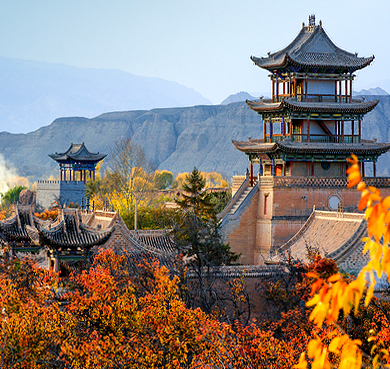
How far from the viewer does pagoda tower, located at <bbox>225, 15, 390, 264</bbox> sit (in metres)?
32.3

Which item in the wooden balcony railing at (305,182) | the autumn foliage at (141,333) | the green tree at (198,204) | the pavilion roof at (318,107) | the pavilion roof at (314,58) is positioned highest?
the pavilion roof at (314,58)

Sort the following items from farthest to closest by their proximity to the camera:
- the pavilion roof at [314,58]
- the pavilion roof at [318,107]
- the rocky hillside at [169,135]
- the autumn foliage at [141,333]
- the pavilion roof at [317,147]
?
1. the rocky hillside at [169,135]
2. the pavilion roof at [314,58]
3. the pavilion roof at [318,107]
4. the pavilion roof at [317,147]
5. the autumn foliage at [141,333]

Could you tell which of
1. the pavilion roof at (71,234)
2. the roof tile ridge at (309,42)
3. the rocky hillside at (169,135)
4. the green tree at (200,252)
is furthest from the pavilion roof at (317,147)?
the rocky hillside at (169,135)

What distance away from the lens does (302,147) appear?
108ft

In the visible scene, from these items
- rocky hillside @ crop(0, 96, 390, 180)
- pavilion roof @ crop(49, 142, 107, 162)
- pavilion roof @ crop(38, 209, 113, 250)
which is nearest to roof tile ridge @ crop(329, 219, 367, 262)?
pavilion roof @ crop(38, 209, 113, 250)

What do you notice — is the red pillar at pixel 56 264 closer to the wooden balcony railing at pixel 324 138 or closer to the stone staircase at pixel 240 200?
the stone staircase at pixel 240 200

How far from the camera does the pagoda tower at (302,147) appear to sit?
32.3 metres

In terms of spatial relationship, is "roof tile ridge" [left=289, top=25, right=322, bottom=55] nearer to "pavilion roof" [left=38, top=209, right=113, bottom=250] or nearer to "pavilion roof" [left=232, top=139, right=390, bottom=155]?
"pavilion roof" [left=232, top=139, right=390, bottom=155]

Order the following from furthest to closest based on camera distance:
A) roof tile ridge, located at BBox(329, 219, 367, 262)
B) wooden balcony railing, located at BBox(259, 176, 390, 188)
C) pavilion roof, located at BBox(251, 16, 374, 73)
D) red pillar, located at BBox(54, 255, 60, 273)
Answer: pavilion roof, located at BBox(251, 16, 374, 73), wooden balcony railing, located at BBox(259, 176, 390, 188), roof tile ridge, located at BBox(329, 219, 367, 262), red pillar, located at BBox(54, 255, 60, 273)

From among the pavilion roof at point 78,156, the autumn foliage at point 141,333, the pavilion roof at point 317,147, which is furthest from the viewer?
the pavilion roof at point 78,156

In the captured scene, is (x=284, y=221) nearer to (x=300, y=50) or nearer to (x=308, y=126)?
(x=308, y=126)

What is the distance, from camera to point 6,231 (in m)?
25.4

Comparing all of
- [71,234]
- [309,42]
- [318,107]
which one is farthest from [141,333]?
[309,42]

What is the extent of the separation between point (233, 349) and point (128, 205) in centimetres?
3497
